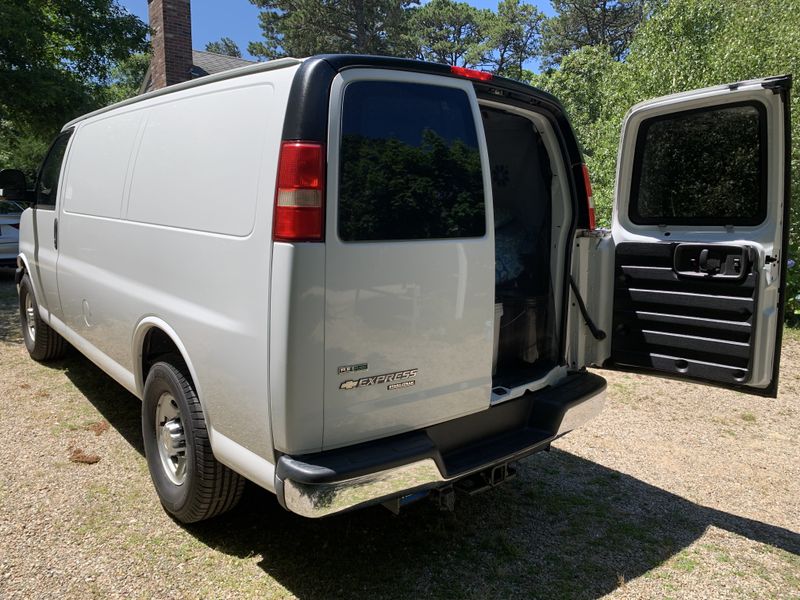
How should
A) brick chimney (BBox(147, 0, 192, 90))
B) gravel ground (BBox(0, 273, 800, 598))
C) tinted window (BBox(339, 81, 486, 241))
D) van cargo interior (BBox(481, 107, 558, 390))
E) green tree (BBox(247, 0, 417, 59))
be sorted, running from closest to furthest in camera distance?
1. tinted window (BBox(339, 81, 486, 241))
2. gravel ground (BBox(0, 273, 800, 598))
3. van cargo interior (BBox(481, 107, 558, 390))
4. brick chimney (BBox(147, 0, 192, 90))
5. green tree (BBox(247, 0, 417, 59))

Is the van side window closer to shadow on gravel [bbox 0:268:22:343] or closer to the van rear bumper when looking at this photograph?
shadow on gravel [bbox 0:268:22:343]

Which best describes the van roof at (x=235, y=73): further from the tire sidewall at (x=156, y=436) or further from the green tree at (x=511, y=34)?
the green tree at (x=511, y=34)

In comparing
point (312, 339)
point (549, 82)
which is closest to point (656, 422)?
point (312, 339)

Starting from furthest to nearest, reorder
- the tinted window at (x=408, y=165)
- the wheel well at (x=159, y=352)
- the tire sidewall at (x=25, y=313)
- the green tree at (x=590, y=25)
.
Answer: the green tree at (x=590, y=25), the tire sidewall at (x=25, y=313), the wheel well at (x=159, y=352), the tinted window at (x=408, y=165)

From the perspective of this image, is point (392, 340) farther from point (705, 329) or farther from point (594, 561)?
point (705, 329)

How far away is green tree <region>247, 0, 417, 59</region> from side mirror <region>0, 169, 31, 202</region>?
2558 centimetres

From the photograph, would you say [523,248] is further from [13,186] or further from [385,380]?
[13,186]

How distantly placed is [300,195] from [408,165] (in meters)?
0.49

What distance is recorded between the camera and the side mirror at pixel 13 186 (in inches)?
210

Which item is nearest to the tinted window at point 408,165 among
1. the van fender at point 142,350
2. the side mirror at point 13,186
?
the van fender at point 142,350

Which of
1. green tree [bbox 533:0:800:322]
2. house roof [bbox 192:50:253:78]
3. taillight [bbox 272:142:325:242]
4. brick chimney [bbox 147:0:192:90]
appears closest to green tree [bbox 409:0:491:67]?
house roof [bbox 192:50:253:78]

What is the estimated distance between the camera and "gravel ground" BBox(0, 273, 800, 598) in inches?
113

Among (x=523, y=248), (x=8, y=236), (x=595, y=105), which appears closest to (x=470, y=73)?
(x=523, y=248)

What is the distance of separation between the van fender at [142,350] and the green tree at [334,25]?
27985 mm
